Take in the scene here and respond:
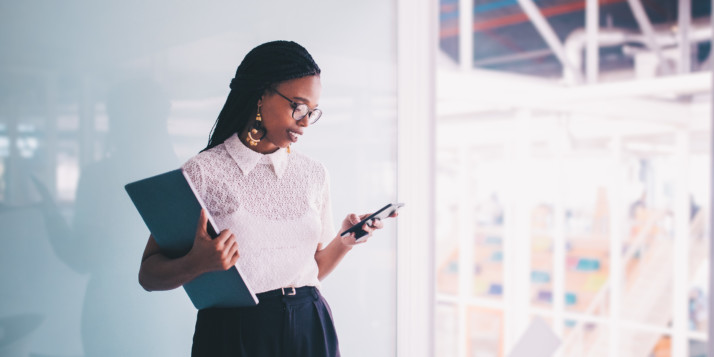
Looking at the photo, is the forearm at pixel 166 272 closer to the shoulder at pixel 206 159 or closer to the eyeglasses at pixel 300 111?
the shoulder at pixel 206 159

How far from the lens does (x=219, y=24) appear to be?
1.73 metres

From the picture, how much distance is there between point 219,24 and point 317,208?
0.71 m

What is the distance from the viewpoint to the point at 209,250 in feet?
3.44

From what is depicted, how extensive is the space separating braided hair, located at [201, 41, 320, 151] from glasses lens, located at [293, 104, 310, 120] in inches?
2.7

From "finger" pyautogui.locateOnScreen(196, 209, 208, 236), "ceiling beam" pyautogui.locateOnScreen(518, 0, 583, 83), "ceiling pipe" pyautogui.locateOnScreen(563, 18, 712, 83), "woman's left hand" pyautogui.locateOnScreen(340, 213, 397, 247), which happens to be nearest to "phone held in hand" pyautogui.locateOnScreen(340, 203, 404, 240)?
"woman's left hand" pyautogui.locateOnScreen(340, 213, 397, 247)

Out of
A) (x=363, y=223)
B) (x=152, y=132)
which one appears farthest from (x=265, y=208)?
(x=152, y=132)

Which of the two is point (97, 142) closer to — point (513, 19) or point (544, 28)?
point (544, 28)

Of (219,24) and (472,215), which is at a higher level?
(219,24)

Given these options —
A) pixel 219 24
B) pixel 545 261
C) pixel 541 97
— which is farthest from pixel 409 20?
pixel 545 261

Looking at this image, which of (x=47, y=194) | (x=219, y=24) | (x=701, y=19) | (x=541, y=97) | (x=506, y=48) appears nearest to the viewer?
(x=47, y=194)

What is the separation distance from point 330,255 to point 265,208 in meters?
0.24

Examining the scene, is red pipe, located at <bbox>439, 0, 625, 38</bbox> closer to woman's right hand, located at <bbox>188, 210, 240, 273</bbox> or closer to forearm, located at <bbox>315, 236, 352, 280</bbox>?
forearm, located at <bbox>315, 236, 352, 280</bbox>

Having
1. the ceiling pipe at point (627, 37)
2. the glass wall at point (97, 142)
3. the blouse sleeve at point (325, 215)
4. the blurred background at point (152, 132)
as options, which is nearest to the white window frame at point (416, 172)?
the blurred background at point (152, 132)

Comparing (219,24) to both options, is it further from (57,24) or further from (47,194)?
(47,194)
